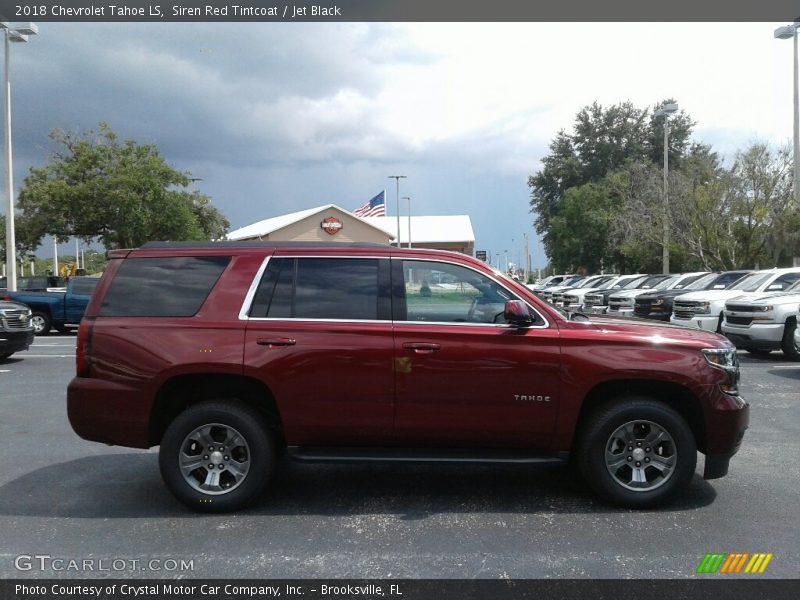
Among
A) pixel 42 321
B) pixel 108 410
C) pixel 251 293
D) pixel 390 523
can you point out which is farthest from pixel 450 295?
pixel 42 321

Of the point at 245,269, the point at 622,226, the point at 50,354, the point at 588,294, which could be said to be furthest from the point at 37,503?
the point at 622,226

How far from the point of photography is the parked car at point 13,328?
13.1m

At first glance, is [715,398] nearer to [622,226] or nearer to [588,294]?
[588,294]

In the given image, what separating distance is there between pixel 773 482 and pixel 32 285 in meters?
26.3

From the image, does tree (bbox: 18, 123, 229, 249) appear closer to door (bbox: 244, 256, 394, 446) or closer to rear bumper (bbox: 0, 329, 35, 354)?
rear bumper (bbox: 0, 329, 35, 354)

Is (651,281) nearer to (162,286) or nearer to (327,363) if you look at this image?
(327,363)

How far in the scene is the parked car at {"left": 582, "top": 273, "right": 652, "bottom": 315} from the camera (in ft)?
78.9

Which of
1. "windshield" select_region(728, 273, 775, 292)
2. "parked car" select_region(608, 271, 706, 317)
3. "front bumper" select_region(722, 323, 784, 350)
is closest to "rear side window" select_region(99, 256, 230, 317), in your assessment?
"front bumper" select_region(722, 323, 784, 350)

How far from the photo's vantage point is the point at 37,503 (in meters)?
5.48

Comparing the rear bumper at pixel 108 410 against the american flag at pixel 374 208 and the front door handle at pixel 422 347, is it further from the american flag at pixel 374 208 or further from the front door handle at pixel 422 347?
the american flag at pixel 374 208

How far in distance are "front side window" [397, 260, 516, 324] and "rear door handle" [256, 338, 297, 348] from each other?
794 millimetres

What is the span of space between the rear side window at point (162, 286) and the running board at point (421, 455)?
1350mm

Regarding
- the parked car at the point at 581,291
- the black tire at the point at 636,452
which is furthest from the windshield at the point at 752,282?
the black tire at the point at 636,452
